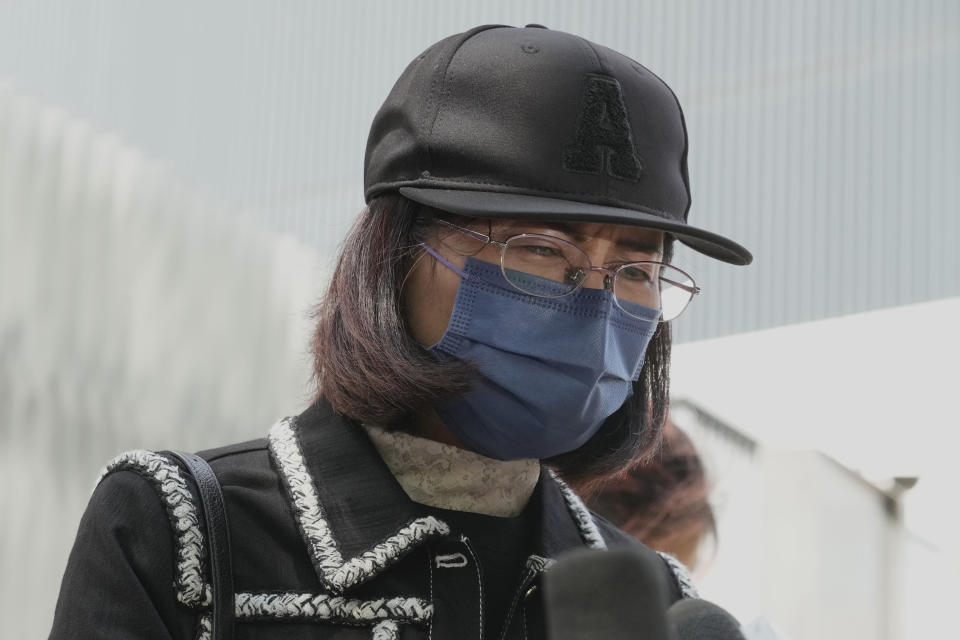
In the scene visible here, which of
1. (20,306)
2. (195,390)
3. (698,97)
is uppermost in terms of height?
(698,97)

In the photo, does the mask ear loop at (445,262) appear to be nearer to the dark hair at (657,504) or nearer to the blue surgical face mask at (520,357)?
the blue surgical face mask at (520,357)

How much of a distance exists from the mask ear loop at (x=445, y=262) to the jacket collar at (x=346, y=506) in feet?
0.74

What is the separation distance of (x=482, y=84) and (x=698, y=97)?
2233 millimetres

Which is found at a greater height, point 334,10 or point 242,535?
point 334,10

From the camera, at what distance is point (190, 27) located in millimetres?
4309

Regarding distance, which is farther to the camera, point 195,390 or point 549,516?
point 195,390

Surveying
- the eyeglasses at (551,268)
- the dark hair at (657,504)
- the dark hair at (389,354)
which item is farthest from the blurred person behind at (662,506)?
the eyeglasses at (551,268)

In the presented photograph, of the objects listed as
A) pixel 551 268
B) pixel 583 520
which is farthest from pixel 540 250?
pixel 583 520

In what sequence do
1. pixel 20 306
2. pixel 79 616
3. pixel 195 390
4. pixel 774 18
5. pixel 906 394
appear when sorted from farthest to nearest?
pixel 195 390
pixel 20 306
pixel 774 18
pixel 906 394
pixel 79 616

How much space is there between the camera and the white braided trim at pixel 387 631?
4.55 ft

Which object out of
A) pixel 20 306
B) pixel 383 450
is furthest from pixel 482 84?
pixel 20 306

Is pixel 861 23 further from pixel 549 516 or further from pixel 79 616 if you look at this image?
pixel 79 616

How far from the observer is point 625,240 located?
1.60 m

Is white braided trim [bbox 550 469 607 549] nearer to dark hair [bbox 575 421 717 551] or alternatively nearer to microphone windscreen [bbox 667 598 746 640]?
microphone windscreen [bbox 667 598 746 640]
